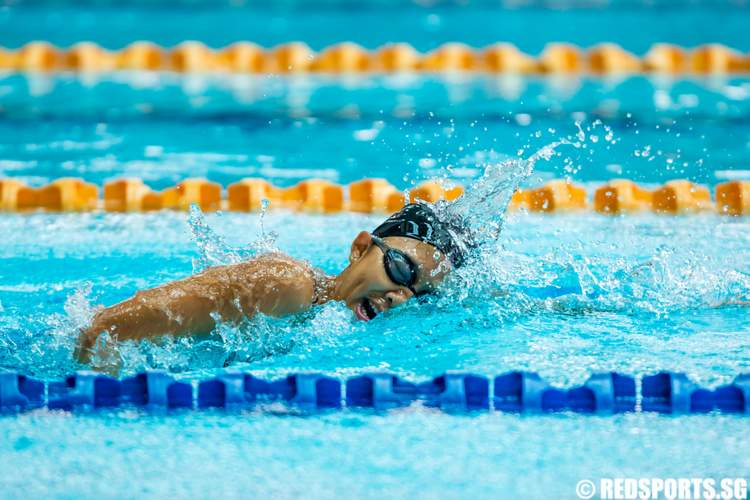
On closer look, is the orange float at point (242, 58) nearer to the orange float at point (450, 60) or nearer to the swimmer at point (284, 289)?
the orange float at point (450, 60)

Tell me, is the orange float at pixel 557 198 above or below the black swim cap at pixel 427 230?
above

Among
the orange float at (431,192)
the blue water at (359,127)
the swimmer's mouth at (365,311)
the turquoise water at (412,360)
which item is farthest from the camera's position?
the blue water at (359,127)

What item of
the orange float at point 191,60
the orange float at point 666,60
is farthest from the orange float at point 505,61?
the orange float at point 191,60

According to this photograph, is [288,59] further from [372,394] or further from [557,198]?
[372,394]

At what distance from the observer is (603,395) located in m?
2.26

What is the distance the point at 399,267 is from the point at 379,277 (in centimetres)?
5

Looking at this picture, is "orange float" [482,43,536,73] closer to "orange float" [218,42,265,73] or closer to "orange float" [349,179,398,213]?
"orange float" [218,42,265,73]

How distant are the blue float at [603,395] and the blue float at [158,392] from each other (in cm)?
80

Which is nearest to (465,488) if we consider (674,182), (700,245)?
(700,245)

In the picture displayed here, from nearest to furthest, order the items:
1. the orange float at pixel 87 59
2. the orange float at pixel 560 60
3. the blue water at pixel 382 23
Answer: the orange float at pixel 560 60 → the orange float at pixel 87 59 → the blue water at pixel 382 23

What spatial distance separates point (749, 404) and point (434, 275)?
740mm

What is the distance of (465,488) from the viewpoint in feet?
6.29

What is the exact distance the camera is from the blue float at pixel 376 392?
89.8 inches

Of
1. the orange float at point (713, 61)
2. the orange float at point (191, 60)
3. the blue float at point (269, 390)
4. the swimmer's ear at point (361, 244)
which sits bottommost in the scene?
the blue float at point (269, 390)
